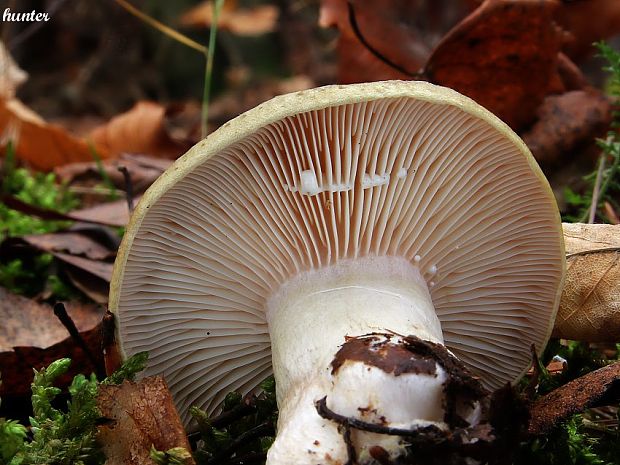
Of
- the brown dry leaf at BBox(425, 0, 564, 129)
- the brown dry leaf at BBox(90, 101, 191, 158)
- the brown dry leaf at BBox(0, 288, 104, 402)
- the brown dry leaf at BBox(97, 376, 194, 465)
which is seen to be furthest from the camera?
the brown dry leaf at BBox(90, 101, 191, 158)

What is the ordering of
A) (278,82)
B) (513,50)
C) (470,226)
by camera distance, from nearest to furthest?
(470,226) → (513,50) → (278,82)

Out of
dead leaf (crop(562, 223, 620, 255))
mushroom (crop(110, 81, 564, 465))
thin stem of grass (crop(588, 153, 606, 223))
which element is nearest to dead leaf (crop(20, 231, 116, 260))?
mushroom (crop(110, 81, 564, 465))

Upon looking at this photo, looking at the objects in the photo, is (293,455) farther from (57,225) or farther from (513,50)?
(513,50)

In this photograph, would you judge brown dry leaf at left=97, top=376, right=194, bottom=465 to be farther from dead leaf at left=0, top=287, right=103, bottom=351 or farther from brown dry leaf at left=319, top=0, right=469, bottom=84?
brown dry leaf at left=319, top=0, right=469, bottom=84

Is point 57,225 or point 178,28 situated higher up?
point 178,28

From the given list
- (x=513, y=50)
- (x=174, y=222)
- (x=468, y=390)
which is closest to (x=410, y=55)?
(x=513, y=50)

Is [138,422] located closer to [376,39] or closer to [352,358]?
[352,358]
